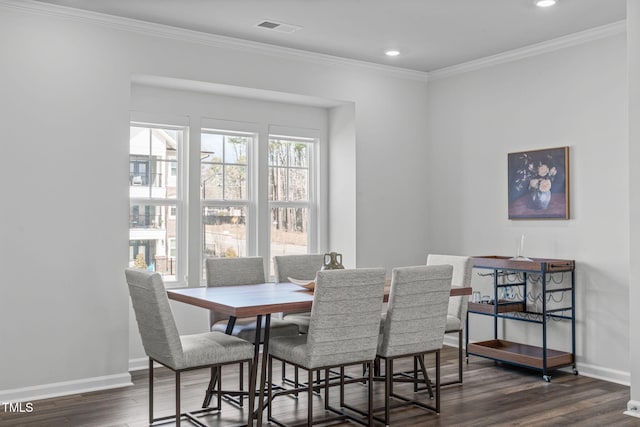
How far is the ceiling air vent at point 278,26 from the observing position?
4625 mm

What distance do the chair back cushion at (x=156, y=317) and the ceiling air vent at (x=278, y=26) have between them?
221cm

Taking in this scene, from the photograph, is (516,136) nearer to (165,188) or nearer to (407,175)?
(407,175)

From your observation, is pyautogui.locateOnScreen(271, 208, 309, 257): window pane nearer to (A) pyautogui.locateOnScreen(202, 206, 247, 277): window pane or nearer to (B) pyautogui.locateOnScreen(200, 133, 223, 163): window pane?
(A) pyautogui.locateOnScreen(202, 206, 247, 277): window pane

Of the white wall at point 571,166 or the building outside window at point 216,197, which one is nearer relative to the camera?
the white wall at point 571,166

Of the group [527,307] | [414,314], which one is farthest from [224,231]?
[527,307]

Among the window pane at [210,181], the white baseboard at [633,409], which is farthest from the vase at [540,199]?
the window pane at [210,181]

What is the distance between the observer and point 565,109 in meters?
5.04

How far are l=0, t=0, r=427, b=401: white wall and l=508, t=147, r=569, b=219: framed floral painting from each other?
2655 millimetres

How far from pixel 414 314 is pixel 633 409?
5.10 ft

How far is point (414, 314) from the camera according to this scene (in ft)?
12.0

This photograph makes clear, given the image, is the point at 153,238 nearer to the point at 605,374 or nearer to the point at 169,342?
the point at 169,342

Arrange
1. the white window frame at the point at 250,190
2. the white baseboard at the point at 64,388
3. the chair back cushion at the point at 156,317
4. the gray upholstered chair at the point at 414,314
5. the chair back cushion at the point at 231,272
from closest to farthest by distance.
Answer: the chair back cushion at the point at 156,317
the gray upholstered chair at the point at 414,314
the white baseboard at the point at 64,388
the chair back cushion at the point at 231,272
the white window frame at the point at 250,190

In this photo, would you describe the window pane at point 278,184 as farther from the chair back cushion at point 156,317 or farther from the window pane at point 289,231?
the chair back cushion at point 156,317

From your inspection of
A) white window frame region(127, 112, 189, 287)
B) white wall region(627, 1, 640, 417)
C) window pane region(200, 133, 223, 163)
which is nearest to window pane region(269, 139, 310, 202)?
window pane region(200, 133, 223, 163)
